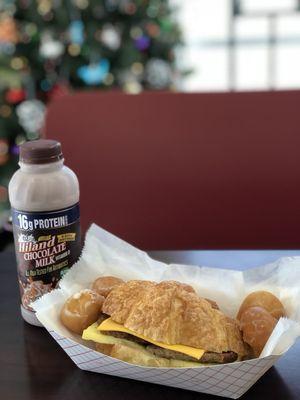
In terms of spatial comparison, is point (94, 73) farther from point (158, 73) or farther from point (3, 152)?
point (3, 152)

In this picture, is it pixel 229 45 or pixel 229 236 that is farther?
pixel 229 45

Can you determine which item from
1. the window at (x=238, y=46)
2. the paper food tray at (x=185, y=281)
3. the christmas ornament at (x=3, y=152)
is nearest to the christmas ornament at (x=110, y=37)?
the christmas ornament at (x=3, y=152)

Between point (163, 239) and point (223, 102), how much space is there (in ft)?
1.12

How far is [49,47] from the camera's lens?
247 cm

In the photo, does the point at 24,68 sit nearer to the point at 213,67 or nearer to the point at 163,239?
the point at 163,239

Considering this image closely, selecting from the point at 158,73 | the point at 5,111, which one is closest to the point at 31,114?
the point at 5,111

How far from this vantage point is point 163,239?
1409mm

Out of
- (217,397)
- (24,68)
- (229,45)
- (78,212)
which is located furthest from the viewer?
(229,45)

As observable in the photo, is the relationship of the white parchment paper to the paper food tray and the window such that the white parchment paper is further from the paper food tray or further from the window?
the window

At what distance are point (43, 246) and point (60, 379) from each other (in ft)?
0.52

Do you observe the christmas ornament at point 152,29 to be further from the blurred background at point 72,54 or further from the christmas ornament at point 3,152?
the christmas ornament at point 3,152

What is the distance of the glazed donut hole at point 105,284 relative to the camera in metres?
0.75

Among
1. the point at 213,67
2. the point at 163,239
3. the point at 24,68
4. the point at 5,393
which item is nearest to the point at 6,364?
the point at 5,393

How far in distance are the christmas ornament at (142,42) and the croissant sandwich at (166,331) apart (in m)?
2.09
